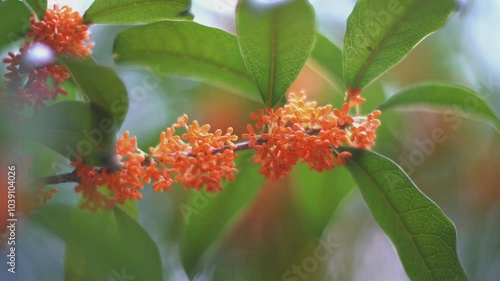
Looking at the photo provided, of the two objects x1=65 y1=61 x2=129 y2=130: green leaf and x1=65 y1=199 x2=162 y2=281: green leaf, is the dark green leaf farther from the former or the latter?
x1=65 y1=61 x2=129 y2=130: green leaf

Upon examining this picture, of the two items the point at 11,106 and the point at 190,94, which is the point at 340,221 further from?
the point at 11,106

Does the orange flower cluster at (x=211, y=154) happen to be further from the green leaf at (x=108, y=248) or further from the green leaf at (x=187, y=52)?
the green leaf at (x=187, y=52)

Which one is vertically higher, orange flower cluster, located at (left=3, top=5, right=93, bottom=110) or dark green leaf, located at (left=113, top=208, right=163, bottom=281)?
orange flower cluster, located at (left=3, top=5, right=93, bottom=110)

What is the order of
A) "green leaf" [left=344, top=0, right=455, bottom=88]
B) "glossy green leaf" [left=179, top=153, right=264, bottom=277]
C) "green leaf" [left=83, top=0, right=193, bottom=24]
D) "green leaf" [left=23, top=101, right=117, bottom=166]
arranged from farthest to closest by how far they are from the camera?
"glossy green leaf" [left=179, top=153, right=264, bottom=277]
"green leaf" [left=83, top=0, right=193, bottom=24]
"green leaf" [left=344, top=0, right=455, bottom=88]
"green leaf" [left=23, top=101, right=117, bottom=166]

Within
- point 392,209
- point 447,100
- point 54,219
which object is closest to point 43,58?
point 54,219

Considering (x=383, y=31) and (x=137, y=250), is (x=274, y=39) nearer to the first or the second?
(x=383, y=31)

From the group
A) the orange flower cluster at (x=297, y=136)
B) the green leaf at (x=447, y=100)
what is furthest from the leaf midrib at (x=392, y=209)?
the green leaf at (x=447, y=100)

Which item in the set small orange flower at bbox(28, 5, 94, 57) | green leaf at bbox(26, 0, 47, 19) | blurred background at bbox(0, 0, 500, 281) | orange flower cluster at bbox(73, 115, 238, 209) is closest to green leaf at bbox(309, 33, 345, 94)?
blurred background at bbox(0, 0, 500, 281)
